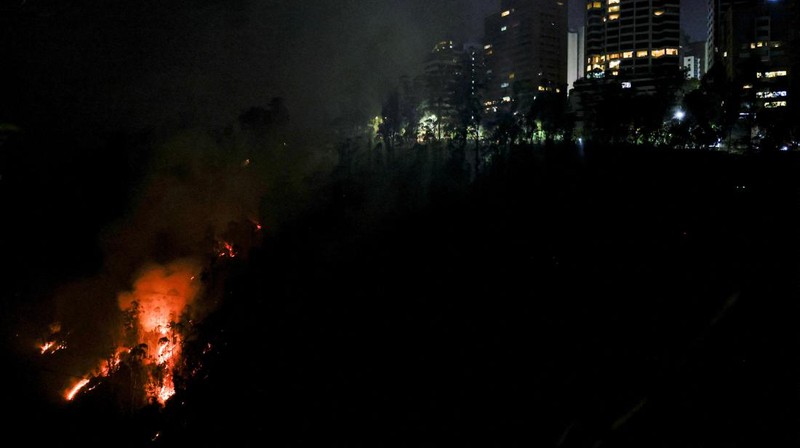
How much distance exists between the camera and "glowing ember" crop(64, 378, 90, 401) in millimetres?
13450

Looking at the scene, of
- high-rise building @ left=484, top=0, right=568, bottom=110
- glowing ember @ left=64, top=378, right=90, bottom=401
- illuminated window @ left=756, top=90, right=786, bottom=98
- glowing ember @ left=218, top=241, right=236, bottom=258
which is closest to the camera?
glowing ember @ left=64, top=378, right=90, bottom=401

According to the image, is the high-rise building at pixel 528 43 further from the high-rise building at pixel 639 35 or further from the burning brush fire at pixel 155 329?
the burning brush fire at pixel 155 329

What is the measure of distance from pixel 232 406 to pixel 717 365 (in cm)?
763

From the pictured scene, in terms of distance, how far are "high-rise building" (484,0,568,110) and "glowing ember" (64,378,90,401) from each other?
170 feet

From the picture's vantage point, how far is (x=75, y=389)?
1373 cm

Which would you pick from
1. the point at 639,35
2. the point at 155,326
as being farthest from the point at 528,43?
the point at 155,326

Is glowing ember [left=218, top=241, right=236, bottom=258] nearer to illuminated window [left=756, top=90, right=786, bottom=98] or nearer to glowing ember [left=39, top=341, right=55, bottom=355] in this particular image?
glowing ember [left=39, top=341, right=55, bottom=355]

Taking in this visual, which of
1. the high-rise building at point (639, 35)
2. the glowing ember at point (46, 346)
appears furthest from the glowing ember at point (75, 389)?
the high-rise building at point (639, 35)

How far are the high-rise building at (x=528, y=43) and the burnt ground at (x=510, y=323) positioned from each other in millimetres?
47986

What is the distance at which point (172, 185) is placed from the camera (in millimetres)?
19047

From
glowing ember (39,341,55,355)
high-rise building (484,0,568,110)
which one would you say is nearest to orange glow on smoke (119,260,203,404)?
glowing ember (39,341,55,355)

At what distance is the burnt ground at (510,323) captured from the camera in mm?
6785

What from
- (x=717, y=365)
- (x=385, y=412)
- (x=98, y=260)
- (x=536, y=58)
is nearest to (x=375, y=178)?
(x=98, y=260)

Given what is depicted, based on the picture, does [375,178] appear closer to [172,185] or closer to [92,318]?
[172,185]
